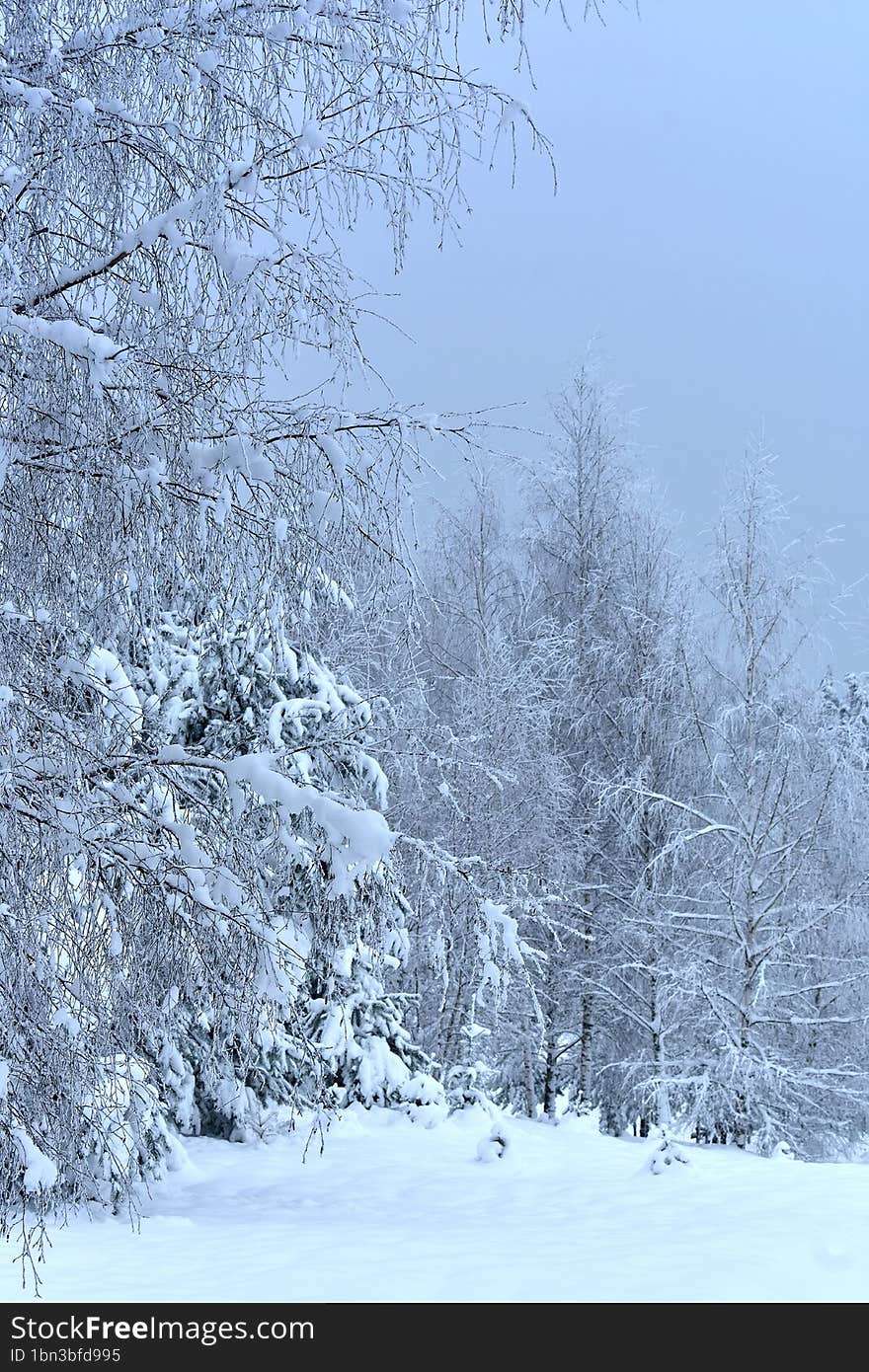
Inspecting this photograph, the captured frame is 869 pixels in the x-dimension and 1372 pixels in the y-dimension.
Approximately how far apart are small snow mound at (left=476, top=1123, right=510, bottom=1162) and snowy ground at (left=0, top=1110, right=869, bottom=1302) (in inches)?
3.0

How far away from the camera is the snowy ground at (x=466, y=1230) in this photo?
181 inches

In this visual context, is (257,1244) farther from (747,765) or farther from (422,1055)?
(747,765)

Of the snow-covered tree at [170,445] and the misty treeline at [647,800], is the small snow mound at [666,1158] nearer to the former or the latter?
the misty treeline at [647,800]

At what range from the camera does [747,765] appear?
442 inches

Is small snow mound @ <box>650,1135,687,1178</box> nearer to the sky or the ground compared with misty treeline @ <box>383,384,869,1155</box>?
nearer to the ground

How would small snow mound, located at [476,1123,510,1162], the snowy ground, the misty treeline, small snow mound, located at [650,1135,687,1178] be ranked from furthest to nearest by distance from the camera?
the misty treeline → small snow mound, located at [476,1123,510,1162] → small snow mound, located at [650,1135,687,1178] → the snowy ground

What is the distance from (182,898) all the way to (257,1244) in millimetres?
3966

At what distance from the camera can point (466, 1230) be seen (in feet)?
19.4

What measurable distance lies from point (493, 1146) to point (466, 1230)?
6.82ft

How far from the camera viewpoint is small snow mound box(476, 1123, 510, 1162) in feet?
25.9

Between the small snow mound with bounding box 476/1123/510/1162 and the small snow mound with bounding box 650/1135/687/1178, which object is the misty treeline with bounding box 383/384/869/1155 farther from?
the small snow mound with bounding box 650/1135/687/1178

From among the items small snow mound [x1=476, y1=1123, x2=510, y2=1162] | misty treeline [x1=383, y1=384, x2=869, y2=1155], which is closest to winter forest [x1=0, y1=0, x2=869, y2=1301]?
small snow mound [x1=476, y1=1123, x2=510, y2=1162]

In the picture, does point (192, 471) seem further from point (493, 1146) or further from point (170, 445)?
point (493, 1146)

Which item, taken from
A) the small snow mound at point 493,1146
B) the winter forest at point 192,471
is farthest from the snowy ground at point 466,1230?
the winter forest at point 192,471
